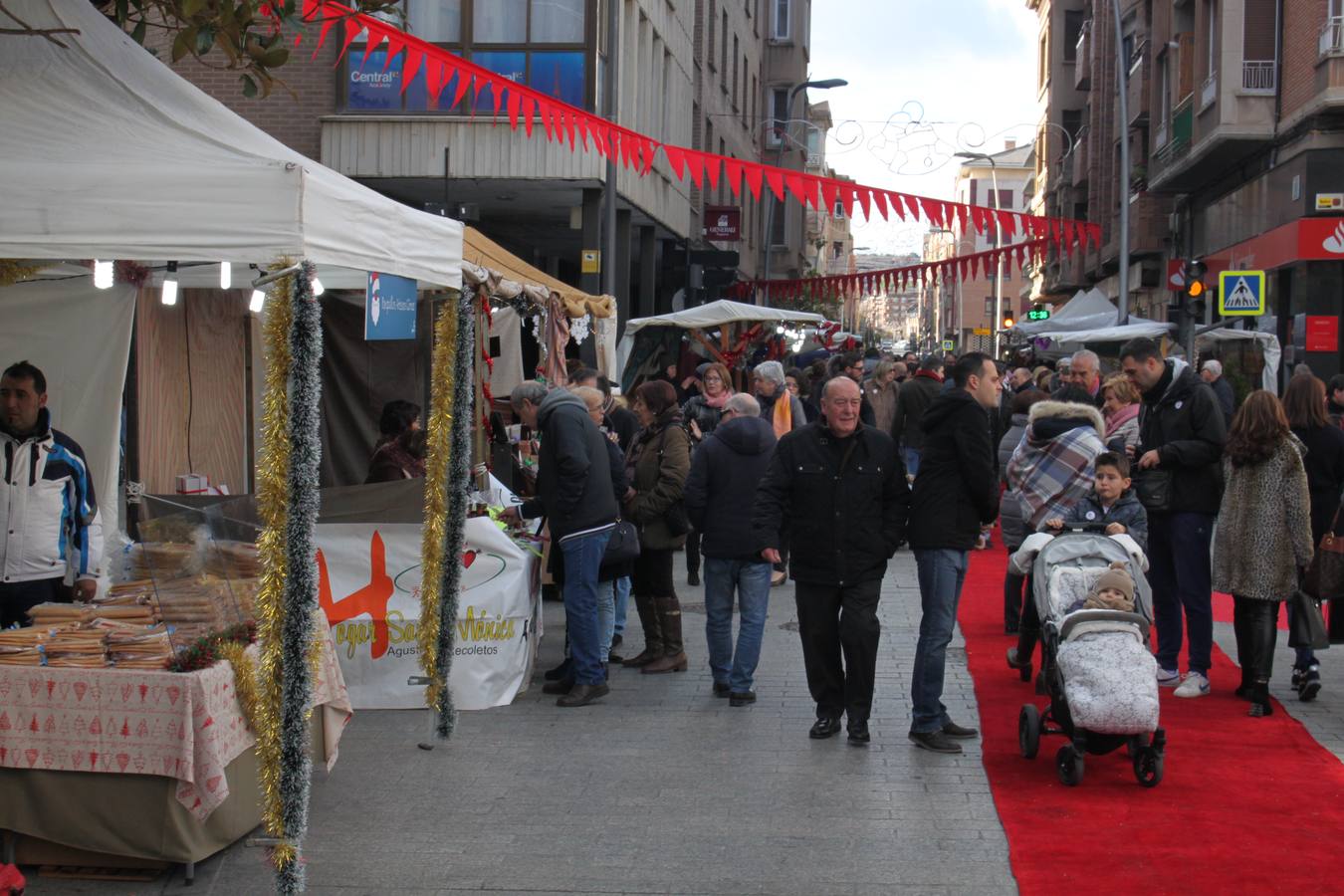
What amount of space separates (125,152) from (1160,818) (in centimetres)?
506

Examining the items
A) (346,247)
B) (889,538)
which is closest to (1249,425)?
(889,538)

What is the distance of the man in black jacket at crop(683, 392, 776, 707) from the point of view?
8797mm

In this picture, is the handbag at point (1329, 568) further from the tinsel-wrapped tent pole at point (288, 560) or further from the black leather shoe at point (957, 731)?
the tinsel-wrapped tent pole at point (288, 560)

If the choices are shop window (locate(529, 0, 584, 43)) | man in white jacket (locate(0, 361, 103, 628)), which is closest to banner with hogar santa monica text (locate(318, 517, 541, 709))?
man in white jacket (locate(0, 361, 103, 628))

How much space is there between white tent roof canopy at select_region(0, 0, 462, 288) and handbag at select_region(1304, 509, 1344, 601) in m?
5.14

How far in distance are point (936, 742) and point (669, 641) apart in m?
2.51

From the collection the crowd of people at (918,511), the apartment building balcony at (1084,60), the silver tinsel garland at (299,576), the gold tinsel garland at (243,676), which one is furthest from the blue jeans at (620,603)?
the apartment building balcony at (1084,60)

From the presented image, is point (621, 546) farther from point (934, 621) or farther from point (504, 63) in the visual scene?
point (504, 63)

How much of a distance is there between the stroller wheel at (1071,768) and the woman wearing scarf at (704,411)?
5621 millimetres

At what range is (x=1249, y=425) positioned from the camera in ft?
27.5

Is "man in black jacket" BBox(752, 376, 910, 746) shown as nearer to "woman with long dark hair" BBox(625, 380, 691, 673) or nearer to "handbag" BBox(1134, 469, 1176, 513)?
"woman with long dark hair" BBox(625, 380, 691, 673)

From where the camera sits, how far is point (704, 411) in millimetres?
13531

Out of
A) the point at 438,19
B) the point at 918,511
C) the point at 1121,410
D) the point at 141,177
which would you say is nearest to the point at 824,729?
the point at 918,511

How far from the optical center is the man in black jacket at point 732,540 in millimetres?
8797
